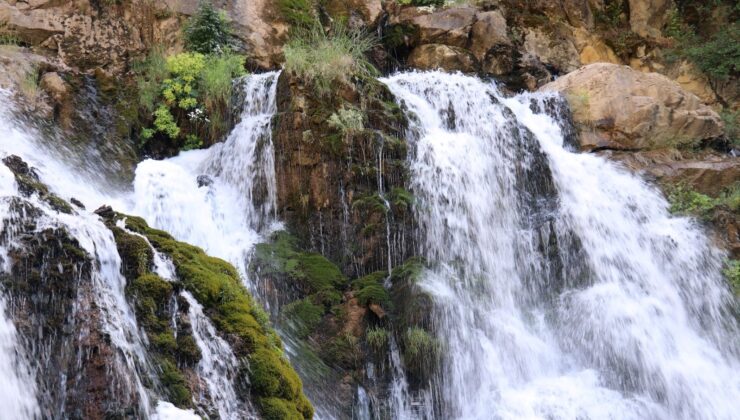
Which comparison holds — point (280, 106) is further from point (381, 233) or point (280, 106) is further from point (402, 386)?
point (402, 386)

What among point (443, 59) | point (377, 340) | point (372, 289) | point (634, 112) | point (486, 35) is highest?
point (486, 35)

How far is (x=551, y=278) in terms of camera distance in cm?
977

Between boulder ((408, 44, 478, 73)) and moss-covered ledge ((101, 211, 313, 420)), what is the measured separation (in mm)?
9507

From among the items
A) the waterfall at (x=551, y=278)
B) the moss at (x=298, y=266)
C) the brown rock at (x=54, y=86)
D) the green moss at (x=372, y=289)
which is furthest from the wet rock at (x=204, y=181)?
the waterfall at (x=551, y=278)

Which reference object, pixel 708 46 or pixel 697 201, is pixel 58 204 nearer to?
pixel 697 201

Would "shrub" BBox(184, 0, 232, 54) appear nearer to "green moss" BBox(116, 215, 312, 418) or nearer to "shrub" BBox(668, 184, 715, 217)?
"green moss" BBox(116, 215, 312, 418)

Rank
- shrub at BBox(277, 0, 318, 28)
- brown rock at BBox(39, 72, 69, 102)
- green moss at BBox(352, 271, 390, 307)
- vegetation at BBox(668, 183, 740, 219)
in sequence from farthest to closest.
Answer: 1. shrub at BBox(277, 0, 318, 28)
2. vegetation at BBox(668, 183, 740, 219)
3. brown rock at BBox(39, 72, 69, 102)
4. green moss at BBox(352, 271, 390, 307)

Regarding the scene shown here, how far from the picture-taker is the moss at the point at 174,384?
A: 15.6 ft

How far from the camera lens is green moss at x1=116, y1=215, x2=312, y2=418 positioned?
546 cm

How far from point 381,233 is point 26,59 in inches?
250

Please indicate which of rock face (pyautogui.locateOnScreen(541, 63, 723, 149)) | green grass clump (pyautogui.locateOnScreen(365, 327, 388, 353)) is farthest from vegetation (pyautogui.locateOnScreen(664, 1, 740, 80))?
green grass clump (pyautogui.locateOnScreen(365, 327, 388, 353))

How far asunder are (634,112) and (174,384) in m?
10.1

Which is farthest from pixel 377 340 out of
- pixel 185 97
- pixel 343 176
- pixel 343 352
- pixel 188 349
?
pixel 185 97

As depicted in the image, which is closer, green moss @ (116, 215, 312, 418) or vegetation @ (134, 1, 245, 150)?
green moss @ (116, 215, 312, 418)
